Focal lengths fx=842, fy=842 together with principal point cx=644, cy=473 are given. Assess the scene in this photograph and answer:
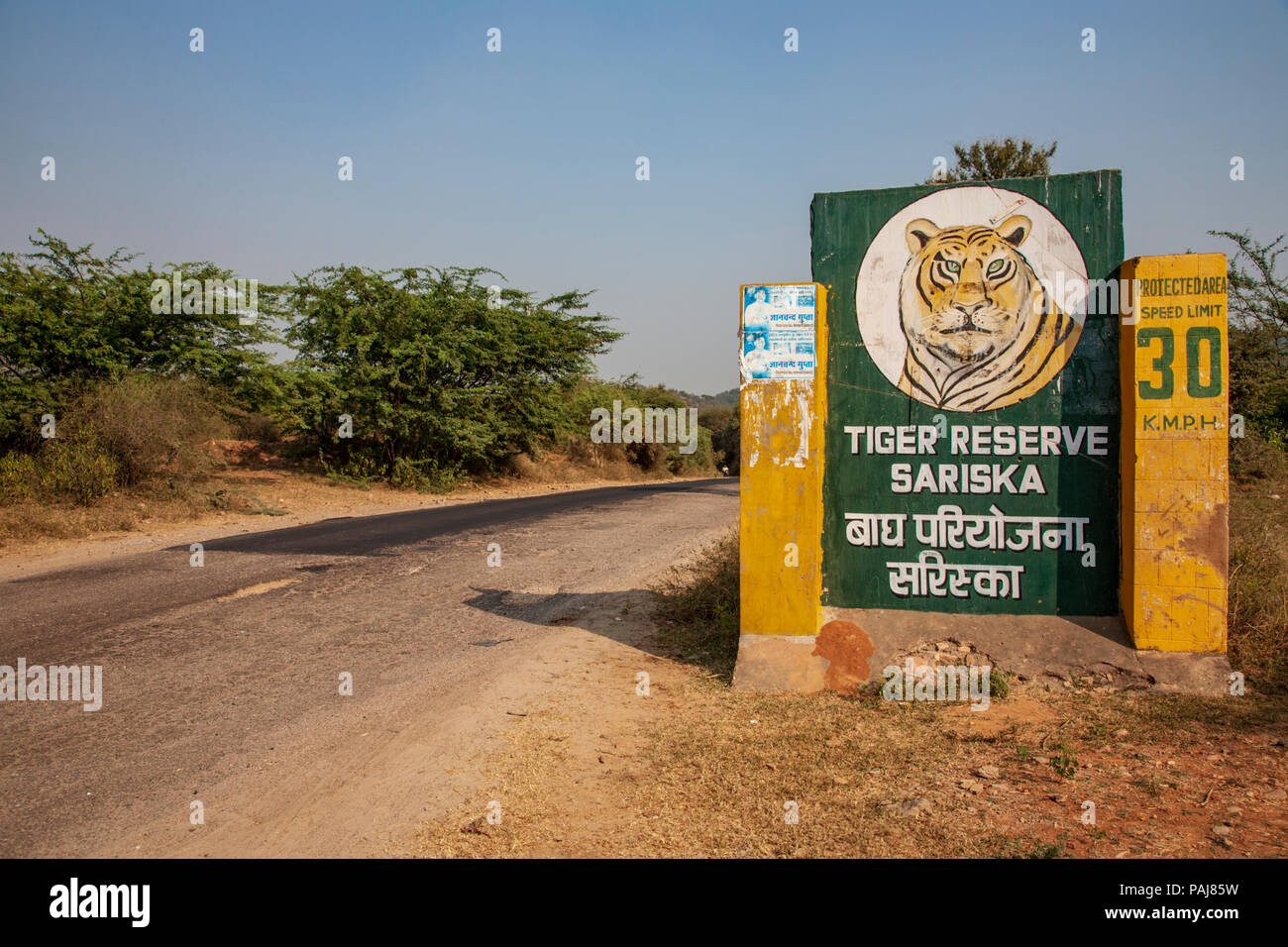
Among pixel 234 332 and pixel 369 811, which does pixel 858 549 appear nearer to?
pixel 369 811

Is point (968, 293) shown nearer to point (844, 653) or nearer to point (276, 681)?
point (844, 653)

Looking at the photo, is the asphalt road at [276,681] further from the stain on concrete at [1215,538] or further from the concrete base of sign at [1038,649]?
the stain on concrete at [1215,538]

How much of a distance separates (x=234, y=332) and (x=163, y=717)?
53.2 ft

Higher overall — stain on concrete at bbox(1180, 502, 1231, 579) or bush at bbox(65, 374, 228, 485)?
bush at bbox(65, 374, 228, 485)

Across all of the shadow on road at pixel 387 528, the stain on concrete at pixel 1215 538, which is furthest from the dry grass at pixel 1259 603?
the shadow on road at pixel 387 528

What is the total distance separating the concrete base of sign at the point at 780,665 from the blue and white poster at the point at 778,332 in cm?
174

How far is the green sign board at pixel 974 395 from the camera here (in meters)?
5.50

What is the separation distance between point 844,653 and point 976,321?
2.37 m

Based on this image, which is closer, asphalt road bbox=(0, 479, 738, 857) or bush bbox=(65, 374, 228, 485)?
asphalt road bbox=(0, 479, 738, 857)

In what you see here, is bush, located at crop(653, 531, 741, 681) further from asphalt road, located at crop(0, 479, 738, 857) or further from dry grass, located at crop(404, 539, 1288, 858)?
dry grass, located at crop(404, 539, 1288, 858)

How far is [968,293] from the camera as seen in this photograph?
563cm

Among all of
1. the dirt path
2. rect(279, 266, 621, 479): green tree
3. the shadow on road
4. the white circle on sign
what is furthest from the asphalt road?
rect(279, 266, 621, 479): green tree

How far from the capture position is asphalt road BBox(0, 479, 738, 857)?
3682 mm

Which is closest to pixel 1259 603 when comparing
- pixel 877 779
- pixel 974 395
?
pixel 974 395
